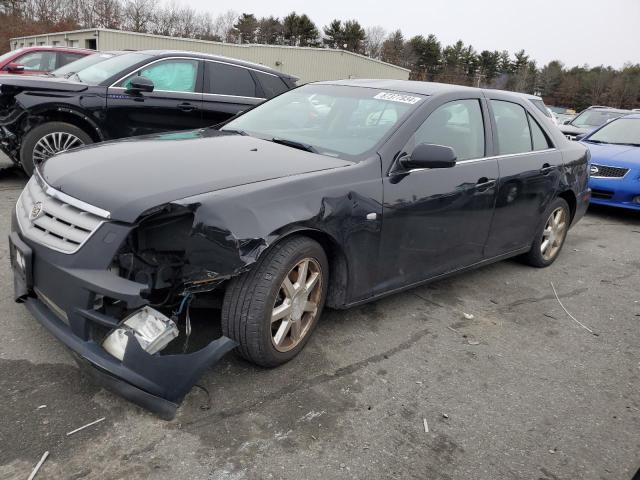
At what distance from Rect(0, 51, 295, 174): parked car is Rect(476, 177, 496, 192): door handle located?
3954 millimetres

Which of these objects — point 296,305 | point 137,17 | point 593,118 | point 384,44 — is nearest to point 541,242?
point 296,305

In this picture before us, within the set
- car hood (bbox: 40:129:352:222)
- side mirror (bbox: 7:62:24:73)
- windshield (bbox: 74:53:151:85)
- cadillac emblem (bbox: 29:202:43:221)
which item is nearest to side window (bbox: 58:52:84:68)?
side mirror (bbox: 7:62:24:73)

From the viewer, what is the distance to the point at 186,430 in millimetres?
2371

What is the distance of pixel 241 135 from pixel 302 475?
7.79ft

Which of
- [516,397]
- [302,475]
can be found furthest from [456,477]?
[516,397]

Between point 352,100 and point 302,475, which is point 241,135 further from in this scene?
point 302,475

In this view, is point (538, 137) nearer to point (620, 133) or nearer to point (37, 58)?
point (620, 133)

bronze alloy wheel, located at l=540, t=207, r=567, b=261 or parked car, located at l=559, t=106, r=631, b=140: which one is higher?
parked car, located at l=559, t=106, r=631, b=140

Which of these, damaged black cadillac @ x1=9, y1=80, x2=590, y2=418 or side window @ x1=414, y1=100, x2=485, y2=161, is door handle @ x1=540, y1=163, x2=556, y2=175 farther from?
side window @ x1=414, y1=100, x2=485, y2=161

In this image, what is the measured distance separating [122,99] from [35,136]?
3.36ft

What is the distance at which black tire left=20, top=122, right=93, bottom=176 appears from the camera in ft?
18.8

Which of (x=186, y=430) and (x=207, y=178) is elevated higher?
(x=207, y=178)

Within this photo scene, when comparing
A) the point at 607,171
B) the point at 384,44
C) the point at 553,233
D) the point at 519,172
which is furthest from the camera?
the point at 384,44

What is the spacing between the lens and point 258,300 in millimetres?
2641
